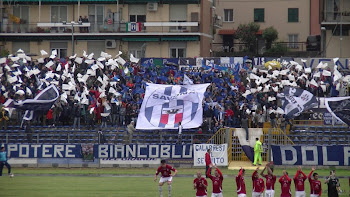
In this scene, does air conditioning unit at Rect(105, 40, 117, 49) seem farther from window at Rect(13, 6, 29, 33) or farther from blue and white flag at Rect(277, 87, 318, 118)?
blue and white flag at Rect(277, 87, 318, 118)

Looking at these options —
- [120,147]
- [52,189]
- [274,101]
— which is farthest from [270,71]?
[52,189]

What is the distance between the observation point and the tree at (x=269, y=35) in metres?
77.8

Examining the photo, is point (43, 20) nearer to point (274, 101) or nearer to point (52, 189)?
point (274, 101)

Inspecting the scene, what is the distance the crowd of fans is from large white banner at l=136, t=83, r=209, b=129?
878mm

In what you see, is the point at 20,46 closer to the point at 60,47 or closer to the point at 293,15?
the point at 60,47

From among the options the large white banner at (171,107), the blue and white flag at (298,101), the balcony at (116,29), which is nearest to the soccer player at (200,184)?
the large white banner at (171,107)

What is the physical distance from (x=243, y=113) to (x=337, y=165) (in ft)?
23.5

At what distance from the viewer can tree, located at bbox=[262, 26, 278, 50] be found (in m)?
77.8

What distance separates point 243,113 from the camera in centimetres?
5012

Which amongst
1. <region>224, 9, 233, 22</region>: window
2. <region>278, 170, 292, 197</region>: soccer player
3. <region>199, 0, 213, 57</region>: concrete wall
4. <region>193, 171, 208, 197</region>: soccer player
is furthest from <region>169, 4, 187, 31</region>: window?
<region>193, 171, 208, 197</region>: soccer player

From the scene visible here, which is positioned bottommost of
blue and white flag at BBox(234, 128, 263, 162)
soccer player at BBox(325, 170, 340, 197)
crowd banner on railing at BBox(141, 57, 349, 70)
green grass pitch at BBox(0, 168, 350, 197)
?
green grass pitch at BBox(0, 168, 350, 197)

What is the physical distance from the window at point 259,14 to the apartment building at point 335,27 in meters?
13.3

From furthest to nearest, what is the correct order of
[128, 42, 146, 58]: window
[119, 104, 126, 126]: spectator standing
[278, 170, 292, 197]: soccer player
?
[128, 42, 146, 58]: window < [119, 104, 126, 126]: spectator standing < [278, 170, 292, 197]: soccer player

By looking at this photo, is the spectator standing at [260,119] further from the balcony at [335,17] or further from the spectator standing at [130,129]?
the balcony at [335,17]
